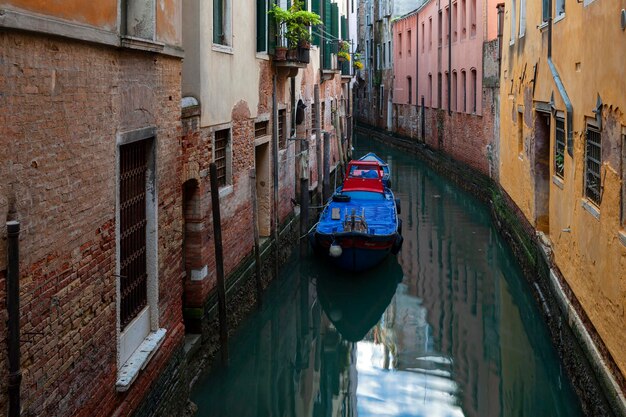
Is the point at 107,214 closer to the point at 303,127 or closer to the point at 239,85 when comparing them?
the point at 239,85

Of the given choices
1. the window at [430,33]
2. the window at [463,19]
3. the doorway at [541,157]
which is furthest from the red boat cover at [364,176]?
the window at [430,33]

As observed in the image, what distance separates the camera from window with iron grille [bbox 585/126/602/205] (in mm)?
7189

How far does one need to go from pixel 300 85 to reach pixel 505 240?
4.70m

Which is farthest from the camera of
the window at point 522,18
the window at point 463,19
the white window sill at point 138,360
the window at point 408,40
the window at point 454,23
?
the window at point 408,40

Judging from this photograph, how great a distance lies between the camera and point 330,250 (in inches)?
453

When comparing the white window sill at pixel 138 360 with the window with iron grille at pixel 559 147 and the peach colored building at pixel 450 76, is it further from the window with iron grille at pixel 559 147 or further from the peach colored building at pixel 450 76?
the peach colored building at pixel 450 76

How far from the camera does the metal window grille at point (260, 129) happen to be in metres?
10.8

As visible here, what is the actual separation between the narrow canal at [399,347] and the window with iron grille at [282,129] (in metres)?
1.96

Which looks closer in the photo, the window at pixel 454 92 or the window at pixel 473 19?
the window at pixel 473 19

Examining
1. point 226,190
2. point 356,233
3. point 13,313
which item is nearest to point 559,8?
point 356,233

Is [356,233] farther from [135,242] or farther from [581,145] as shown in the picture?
[135,242]

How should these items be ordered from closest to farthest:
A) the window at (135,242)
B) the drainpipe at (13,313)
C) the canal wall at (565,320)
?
the drainpipe at (13,313)
the window at (135,242)
the canal wall at (565,320)

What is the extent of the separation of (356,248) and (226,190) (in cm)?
324

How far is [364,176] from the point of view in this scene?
18.2m
